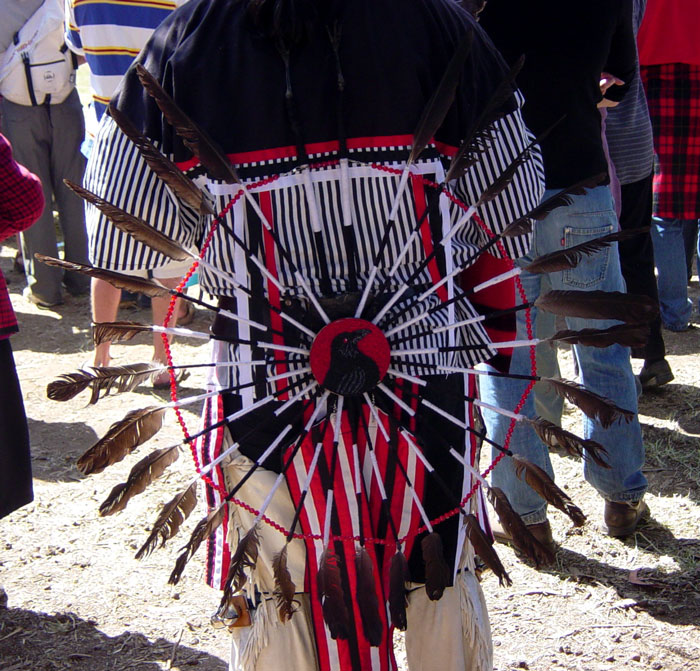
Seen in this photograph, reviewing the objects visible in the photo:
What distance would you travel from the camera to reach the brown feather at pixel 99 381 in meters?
1.62

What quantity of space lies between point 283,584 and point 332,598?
0.31 feet

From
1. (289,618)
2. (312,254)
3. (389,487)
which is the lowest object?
(289,618)

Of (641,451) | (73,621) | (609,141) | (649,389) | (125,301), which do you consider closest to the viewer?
(73,621)

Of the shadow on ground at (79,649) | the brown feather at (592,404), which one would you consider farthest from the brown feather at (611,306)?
the shadow on ground at (79,649)

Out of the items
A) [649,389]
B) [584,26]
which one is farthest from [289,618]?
[649,389]

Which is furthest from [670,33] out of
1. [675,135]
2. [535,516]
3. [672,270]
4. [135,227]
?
[135,227]

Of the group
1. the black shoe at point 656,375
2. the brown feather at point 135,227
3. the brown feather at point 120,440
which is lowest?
the black shoe at point 656,375

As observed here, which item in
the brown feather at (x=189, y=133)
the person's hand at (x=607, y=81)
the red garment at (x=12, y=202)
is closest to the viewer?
the brown feather at (x=189, y=133)

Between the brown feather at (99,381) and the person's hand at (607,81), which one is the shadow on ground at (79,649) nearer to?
the brown feather at (99,381)

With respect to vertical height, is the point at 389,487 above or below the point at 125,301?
below

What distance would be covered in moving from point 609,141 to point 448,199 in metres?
2.08

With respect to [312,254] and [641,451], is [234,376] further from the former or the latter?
[641,451]

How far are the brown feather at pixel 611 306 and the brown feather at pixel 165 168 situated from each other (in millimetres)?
688

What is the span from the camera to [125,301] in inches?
240
